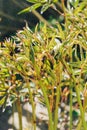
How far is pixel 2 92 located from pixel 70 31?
11.4 inches

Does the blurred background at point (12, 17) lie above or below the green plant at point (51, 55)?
above

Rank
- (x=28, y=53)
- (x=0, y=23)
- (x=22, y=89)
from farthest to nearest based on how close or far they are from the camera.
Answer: (x=0, y=23) < (x=22, y=89) < (x=28, y=53)

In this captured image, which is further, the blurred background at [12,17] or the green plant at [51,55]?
the blurred background at [12,17]

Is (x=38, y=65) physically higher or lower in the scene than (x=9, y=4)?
lower

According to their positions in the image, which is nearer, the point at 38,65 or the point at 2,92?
the point at 38,65

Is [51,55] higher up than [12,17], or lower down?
lower down

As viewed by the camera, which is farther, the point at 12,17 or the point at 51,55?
the point at 12,17

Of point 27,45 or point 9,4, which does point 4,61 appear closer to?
point 27,45

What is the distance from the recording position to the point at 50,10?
3047 millimetres

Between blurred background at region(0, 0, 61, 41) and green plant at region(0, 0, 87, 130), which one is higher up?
blurred background at region(0, 0, 61, 41)

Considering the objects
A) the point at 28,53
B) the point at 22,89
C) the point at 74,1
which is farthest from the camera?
the point at 22,89

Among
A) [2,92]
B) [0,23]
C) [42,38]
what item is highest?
[0,23]

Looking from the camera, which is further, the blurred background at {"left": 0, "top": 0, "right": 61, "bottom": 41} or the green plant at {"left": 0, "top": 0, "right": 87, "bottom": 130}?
the blurred background at {"left": 0, "top": 0, "right": 61, "bottom": 41}

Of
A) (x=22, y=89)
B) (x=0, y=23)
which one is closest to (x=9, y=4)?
(x=0, y=23)
